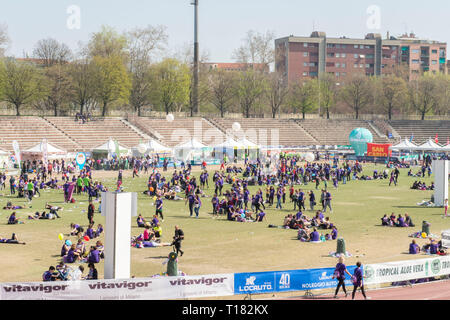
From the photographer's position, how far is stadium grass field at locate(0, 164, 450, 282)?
2123 cm

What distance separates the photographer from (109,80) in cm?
8712

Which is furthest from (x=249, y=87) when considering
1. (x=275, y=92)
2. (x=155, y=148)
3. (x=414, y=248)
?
(x=414, y=248)

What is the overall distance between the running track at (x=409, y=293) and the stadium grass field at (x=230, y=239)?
9.92 ft

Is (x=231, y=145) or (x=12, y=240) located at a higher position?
(x=231, y=145)

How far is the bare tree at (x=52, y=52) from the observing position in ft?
330

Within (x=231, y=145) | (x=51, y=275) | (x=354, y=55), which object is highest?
(x=354, y=55)

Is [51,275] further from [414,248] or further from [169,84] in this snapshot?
[169,84]

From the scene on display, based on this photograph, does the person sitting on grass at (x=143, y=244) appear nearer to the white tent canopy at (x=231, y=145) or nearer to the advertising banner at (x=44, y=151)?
the advertising banner at (x=44, y=151)

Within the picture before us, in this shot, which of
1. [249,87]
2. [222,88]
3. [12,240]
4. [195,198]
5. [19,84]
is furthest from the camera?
[222,88]

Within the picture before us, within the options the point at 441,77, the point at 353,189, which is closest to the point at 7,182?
the point at 353,189

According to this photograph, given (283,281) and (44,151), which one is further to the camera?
(44,151)

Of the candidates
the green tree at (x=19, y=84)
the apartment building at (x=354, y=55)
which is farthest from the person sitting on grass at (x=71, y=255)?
the apartment building at (x=354, y=55)

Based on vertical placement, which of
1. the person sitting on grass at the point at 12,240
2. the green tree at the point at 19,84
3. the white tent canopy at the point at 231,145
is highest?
the green tree at the point at 19,84

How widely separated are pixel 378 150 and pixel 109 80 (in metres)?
39.1
